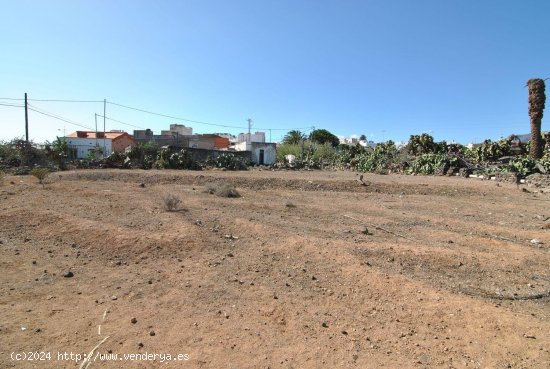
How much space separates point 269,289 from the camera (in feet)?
14.2

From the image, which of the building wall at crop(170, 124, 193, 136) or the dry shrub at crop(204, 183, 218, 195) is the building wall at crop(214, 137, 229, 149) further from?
the dry shrub at crop(204, 183, 218, 195)

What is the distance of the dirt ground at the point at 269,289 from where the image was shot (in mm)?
3143

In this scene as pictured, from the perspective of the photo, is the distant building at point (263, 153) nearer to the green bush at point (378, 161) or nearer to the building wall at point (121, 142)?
the green bush at point (378, 161)

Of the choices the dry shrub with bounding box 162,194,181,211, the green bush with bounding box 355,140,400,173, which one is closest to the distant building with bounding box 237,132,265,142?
the green bush with bounding box 355,140,400,173

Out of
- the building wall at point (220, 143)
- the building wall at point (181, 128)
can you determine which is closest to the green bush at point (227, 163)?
the building wall at point (220, 143)

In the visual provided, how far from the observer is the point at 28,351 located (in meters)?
3.04

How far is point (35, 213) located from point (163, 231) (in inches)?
131

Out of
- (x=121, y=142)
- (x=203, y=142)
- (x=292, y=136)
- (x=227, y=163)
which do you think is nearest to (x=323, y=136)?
(x=292, y=136)

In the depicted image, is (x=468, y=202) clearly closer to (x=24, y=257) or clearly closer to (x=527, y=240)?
(x=527, y=240)

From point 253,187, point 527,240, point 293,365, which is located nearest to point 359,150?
point 253,187

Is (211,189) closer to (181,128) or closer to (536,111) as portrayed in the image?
(536,111)

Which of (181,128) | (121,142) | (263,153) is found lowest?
(263,153)

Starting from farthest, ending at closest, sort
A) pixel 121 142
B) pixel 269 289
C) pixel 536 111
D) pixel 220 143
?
pixel 220 143
pixel 121 142
pixel 536 111
pixel 269 289

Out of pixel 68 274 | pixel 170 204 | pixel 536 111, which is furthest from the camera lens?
pixel 536 111
